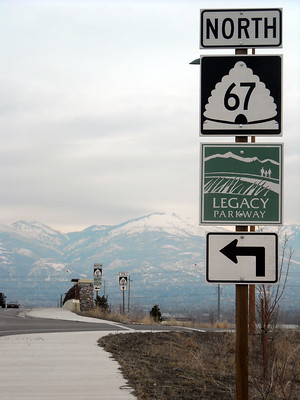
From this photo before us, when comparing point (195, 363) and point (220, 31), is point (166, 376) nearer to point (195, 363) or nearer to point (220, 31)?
point (195, 363)

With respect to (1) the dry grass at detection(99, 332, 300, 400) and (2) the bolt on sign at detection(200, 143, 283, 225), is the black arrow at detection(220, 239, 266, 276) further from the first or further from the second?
(1) the dry grass at detection(99, 332, 300, 400)

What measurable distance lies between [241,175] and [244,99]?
0.65 metres

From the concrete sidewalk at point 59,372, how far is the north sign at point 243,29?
5.38 metres

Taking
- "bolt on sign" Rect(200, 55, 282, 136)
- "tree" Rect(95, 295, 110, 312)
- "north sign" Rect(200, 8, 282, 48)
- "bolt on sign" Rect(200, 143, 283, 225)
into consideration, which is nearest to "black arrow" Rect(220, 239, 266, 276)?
"bolt on sign" Rect(200, 143, 283, 225)

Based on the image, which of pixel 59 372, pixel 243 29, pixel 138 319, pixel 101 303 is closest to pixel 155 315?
pixel 138 319

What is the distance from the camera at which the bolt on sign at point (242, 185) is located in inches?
283

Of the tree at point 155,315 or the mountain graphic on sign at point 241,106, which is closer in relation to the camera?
the mountain graphic on sign at point 241,106

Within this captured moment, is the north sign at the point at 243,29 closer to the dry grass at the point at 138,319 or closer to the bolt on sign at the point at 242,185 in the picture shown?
the bolt on sign at the point at 242,185

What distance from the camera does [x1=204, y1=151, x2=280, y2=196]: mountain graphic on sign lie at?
7199mm

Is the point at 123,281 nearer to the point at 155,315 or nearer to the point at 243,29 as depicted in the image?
the point at 155,315

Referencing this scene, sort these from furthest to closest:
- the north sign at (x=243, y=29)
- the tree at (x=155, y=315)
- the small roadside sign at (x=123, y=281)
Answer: the small roadside sign at (x=123, y=281) → the tree at (x=155, y=315) → the north sign at (x=243, y=29)

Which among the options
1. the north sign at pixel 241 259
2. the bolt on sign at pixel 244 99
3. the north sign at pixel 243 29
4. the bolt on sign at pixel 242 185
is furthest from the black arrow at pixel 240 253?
the north sign at pixel 243 29

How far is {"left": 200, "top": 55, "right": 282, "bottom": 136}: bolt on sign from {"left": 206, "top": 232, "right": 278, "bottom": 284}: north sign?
3.01 ft

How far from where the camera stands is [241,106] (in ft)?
23.9
